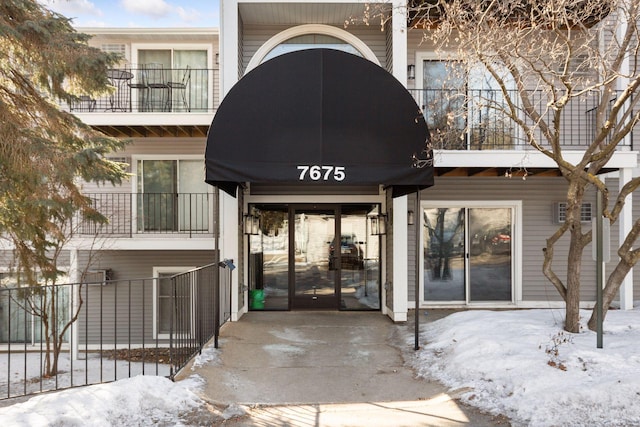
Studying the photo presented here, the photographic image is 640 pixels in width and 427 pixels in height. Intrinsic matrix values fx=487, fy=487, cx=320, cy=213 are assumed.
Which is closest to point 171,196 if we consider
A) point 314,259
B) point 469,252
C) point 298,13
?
point 314,259

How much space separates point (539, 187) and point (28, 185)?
1012 cm

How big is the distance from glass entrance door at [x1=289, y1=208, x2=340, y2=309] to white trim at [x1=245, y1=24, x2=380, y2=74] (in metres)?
3.28

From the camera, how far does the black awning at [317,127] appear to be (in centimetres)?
718

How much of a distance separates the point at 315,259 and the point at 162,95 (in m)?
5.92

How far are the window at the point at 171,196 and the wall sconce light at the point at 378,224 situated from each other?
13.0ft

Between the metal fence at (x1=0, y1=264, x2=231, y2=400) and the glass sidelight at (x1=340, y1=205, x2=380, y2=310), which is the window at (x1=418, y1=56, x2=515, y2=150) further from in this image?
the metal fence at (x1=0, y1=264, x2=231, y2=400)

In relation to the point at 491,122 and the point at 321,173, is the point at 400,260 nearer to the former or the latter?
the point at 321,173

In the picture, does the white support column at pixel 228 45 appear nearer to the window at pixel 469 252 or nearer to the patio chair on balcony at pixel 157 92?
the patio chair on balcony at pixel 157 92

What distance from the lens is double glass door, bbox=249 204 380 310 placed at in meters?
10.6

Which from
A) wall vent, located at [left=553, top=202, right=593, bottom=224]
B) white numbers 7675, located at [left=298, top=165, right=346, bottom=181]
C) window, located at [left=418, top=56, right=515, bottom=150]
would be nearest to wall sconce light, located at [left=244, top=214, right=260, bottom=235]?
white numbers 7675, located at [left=298, top=165, right=346, bottom=181]

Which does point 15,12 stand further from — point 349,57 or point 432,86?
point 432,86

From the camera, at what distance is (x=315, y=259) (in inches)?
416

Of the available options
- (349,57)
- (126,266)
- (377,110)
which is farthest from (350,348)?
(126,266)

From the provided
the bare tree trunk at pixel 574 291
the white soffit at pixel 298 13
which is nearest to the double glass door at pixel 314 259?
the white soffit at pixel 298 13
